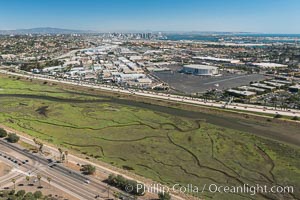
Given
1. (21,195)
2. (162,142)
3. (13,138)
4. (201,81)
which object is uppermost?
(201,81)

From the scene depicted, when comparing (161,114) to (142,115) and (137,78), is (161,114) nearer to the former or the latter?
(142,115)

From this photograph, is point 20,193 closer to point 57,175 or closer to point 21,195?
point 21,195

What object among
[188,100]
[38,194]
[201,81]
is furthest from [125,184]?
[201,81]

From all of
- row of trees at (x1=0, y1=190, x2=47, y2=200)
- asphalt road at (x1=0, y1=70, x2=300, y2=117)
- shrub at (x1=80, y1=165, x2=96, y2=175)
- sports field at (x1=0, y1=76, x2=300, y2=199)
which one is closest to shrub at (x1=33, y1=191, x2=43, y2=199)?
row of trees at (x1=0, y1=190, x2=47, y2=200)

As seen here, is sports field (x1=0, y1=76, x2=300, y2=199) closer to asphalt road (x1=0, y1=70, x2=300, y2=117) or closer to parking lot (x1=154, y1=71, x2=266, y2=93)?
asphalt road (x1=0, y1=70, x2=300, y2=117)

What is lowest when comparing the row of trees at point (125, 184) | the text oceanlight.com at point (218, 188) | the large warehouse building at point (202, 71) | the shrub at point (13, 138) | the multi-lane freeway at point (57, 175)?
the text oceanlight.com at point (218, 188)

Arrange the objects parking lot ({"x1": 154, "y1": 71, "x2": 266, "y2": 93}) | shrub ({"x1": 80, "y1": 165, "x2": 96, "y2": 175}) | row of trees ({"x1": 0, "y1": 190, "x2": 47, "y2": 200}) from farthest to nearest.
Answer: parking lot ({"x1": 154, "y1": 71, "x2": 266, "y2": 93}), shrub ({"x1": 80, "y1": 165, "x2": 96, "y2": 175}), row of trees ({"x1": 0, "y1": 190, "x2": 47, "y2": 200})

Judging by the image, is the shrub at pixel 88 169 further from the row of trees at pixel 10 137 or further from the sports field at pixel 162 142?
the row of trees at pixel 10 137

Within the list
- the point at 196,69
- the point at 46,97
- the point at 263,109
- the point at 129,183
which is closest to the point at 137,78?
the point at 196,69

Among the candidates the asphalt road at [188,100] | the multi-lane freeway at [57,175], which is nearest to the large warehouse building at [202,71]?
the asphalt road at [188,100]
